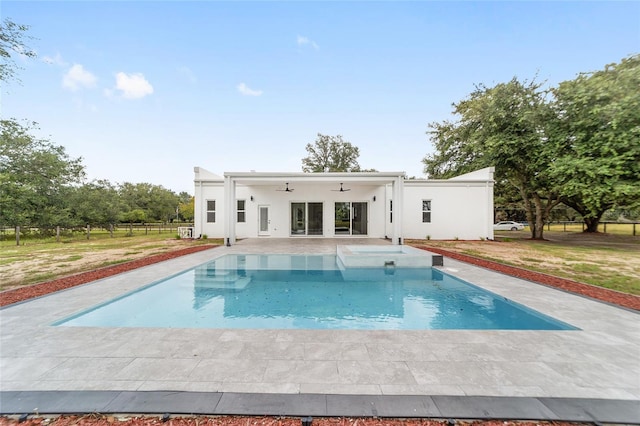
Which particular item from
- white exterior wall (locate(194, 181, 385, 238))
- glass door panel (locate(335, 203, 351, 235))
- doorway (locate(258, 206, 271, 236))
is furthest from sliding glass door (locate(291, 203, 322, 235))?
doorway (locate(258, 206, 271, 236))

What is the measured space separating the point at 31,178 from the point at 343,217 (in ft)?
68.4

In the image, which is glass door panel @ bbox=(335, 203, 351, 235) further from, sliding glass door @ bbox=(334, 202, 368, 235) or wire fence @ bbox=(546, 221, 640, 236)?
wire fence @ bbox=(546, 221, 640, 236)

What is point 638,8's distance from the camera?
7.85 m

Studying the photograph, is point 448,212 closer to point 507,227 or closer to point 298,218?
point 298,218

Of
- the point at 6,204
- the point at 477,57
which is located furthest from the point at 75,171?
the point at 477,57

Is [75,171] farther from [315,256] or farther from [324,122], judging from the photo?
[315,256]

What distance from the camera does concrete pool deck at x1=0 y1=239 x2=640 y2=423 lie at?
2.20m

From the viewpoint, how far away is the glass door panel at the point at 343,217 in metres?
15.6

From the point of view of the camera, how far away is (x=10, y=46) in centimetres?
528

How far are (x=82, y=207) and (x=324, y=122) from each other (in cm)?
1875

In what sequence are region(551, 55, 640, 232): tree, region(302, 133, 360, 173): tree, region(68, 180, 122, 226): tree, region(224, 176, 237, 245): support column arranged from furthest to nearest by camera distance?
region(302, 133, 360, 173): tree < region(68, 180, 122, 226): tree < region(224, 176, 237, 245): support column < region(551, 55, 640, 232): tree

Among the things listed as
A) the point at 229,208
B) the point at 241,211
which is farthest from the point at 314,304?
the point at 241,211

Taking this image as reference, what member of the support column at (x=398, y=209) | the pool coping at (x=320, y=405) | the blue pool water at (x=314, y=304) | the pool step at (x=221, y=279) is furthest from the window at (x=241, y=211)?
the pool coping at (x=320, y=405)

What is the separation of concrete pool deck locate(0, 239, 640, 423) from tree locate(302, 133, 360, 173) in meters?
28.8
